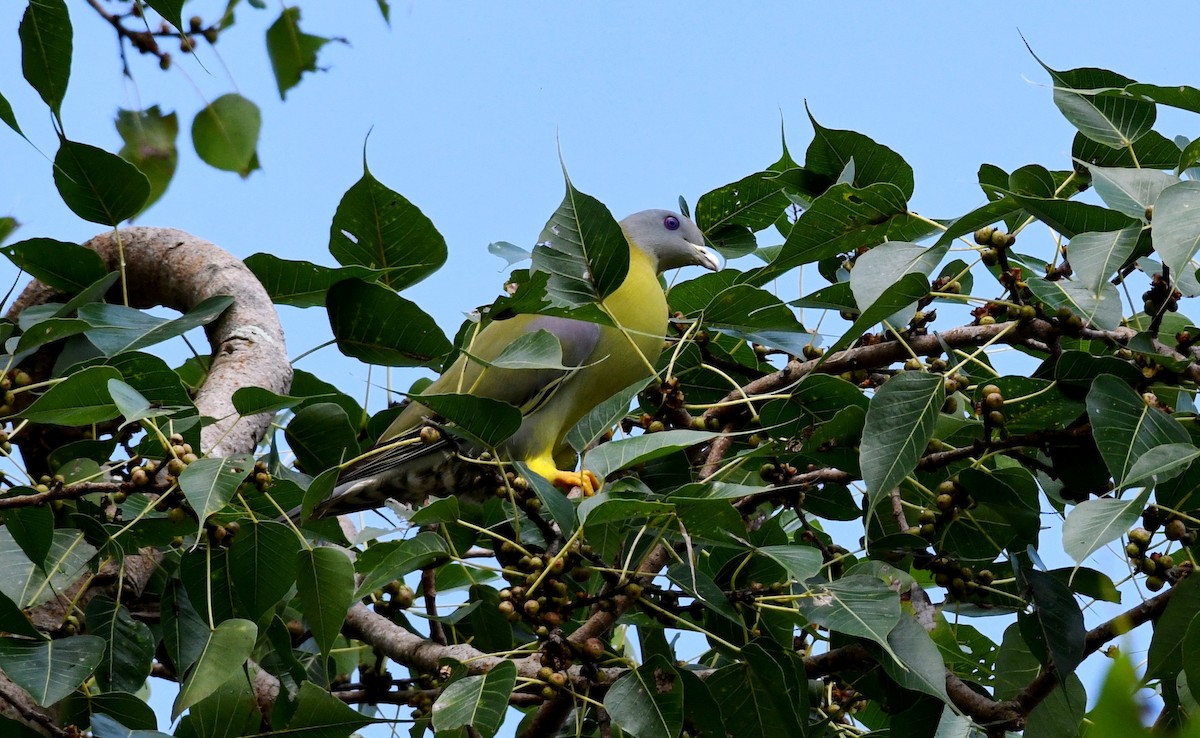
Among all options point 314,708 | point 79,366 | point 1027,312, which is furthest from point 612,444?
point 79,366

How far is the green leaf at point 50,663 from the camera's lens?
5.27 ft

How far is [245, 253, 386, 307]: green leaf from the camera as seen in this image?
2488 millimetres

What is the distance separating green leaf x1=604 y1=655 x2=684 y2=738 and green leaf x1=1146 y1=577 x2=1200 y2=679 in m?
0.67

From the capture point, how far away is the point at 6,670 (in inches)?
64.0

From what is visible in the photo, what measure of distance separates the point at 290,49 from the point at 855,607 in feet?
5.83

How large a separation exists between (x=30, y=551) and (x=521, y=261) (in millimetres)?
1214

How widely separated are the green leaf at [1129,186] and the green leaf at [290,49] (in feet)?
5.54

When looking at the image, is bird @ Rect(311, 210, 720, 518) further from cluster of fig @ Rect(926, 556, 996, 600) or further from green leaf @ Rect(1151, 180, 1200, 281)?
green leaf @ Rect(1151, 180, 1200, 281)

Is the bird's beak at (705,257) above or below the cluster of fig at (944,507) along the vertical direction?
above

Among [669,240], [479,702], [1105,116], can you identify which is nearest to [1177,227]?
[1105,116]

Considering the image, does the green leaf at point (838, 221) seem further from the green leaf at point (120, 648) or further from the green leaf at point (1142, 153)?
the green leaf at point (120, 648)

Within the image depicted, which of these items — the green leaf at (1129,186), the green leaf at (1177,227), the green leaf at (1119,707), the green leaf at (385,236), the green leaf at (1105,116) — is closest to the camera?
the green leaf at (1119,707)

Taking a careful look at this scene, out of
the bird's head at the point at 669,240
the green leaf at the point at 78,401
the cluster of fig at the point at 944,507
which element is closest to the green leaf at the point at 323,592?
the green leaf at the point at 78,401

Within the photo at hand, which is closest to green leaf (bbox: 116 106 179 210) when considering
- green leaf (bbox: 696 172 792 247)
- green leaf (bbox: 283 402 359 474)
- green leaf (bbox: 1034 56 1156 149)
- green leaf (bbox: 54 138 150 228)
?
green leaf (bbox: 54 138 150 228)
